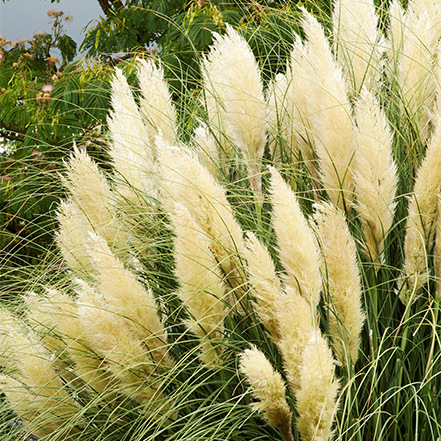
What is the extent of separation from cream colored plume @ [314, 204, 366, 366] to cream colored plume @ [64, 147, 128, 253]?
0.67 metres

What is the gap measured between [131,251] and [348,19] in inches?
48.4

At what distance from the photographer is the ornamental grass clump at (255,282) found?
1.25 meters

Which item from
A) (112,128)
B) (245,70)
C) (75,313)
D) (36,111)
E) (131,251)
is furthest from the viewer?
(36,111)

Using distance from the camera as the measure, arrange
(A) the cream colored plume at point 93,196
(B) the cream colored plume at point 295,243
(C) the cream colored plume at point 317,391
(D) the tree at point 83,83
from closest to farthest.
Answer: (C) the cream colored plume at point 317,391 < (B) the cream colored plume at point 295,243 < (A) the cream colored plume at point 93,196 < (D) the tree at point 83,83

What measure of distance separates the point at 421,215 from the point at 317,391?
68 centimetres

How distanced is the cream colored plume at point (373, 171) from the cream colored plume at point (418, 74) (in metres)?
0.41

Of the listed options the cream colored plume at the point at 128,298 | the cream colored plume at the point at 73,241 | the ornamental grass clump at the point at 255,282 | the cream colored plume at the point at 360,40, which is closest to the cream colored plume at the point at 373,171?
the ornamental grass clump at the point at 255,282

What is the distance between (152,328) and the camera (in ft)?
4.55

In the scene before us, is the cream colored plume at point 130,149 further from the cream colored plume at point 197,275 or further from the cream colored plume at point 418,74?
the cream colored plume at point 418,74

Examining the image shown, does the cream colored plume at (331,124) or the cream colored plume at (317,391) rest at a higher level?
the cream colored plume at (331,124)

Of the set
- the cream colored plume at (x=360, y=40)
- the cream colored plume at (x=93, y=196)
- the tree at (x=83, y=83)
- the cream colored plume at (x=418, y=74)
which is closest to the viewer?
the cream colored plume at (x=93, y=196)

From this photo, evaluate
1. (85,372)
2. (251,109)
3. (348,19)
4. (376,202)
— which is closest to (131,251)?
(85,372)

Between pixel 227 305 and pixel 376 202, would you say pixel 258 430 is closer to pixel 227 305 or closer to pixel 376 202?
pixel 227 305

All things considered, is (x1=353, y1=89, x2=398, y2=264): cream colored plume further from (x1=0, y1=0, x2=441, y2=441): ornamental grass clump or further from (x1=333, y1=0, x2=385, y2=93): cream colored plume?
(x1=333, y1=0, x2=385, y2=93): cream colored plume
